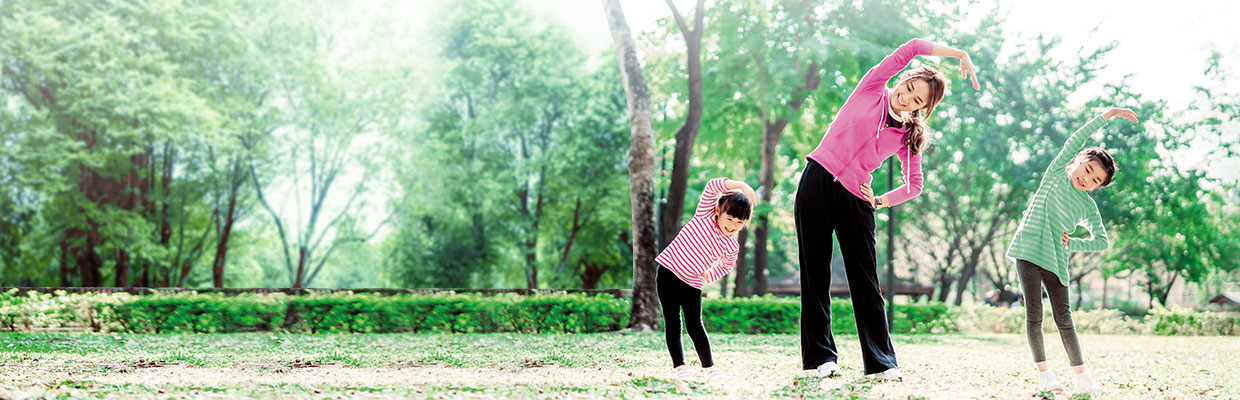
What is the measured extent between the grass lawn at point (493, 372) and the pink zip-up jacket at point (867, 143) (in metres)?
1.25

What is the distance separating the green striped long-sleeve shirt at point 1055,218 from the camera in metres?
5.18

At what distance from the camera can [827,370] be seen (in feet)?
18.1

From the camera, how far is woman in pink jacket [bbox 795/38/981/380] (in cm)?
534

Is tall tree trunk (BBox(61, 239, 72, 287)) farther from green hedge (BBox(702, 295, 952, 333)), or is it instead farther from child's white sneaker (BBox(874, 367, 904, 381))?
child's white sneaker (BBox(874, 367, 904, 381))

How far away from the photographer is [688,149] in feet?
49.0

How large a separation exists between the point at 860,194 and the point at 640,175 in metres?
8.10

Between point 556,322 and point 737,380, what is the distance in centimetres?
918

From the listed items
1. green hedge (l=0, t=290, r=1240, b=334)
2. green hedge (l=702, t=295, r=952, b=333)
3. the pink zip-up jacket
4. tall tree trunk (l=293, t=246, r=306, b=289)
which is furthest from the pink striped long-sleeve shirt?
tall tree trunk (l=293, t=246, r=306, b=289)

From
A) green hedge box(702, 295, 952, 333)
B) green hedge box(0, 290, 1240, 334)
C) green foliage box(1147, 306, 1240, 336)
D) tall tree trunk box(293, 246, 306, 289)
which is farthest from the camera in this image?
tall tree trunk box(293, 246, 306, 289)

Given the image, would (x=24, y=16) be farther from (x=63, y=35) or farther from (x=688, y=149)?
(x=688, y=149)

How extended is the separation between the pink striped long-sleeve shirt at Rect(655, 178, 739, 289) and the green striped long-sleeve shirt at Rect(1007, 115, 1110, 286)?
1.78 meters

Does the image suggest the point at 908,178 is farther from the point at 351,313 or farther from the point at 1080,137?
the point at 351,313

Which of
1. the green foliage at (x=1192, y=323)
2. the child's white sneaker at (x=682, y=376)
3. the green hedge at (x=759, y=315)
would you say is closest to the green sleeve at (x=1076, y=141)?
the child's white sneaker at (x=682, y=376)

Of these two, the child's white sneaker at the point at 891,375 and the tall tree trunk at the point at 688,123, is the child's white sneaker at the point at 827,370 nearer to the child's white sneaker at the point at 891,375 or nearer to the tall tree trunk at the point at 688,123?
the child's white sneaker at the point at 891,375
